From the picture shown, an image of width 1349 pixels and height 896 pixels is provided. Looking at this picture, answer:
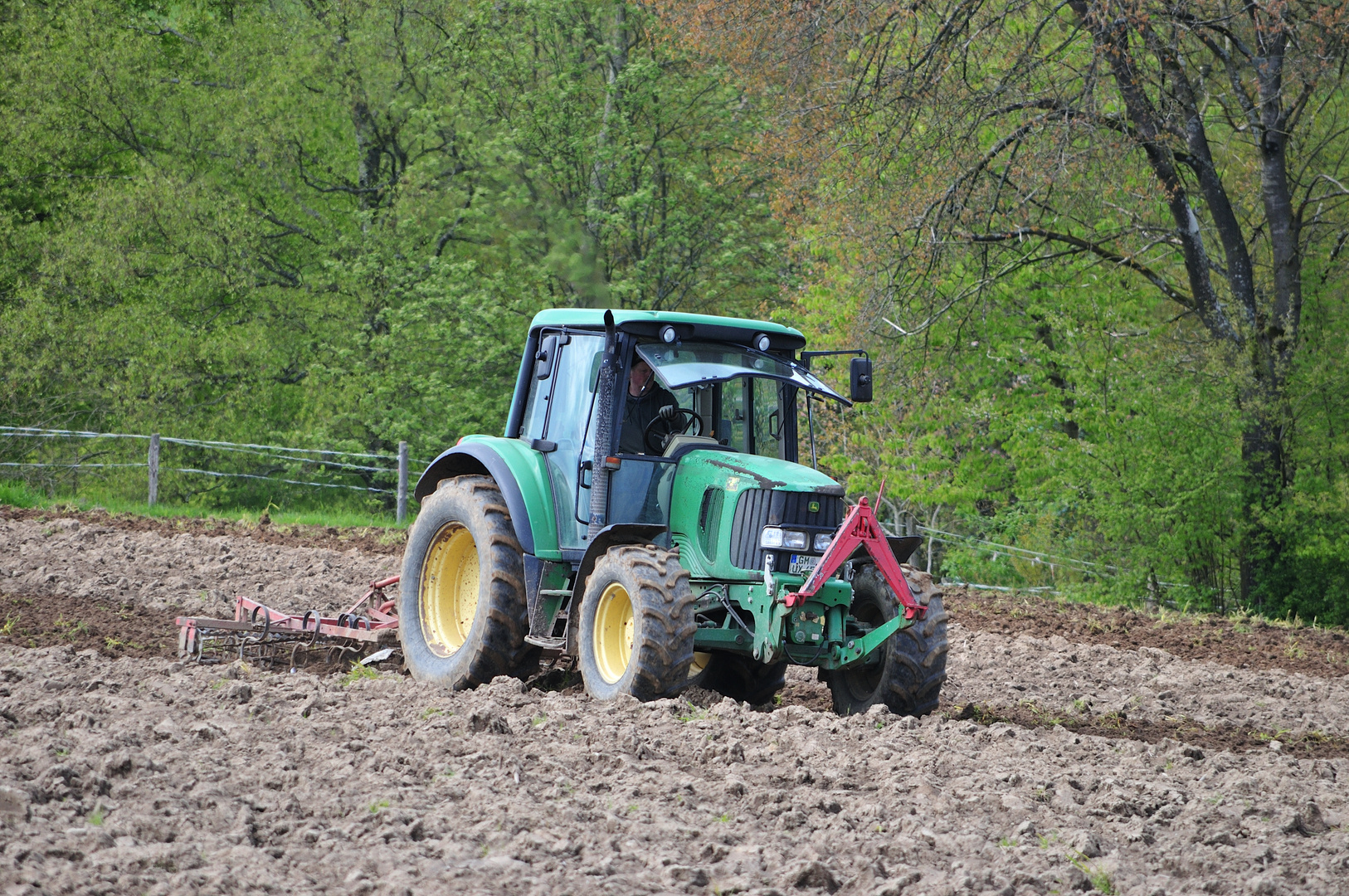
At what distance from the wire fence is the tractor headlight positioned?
47.7 feet

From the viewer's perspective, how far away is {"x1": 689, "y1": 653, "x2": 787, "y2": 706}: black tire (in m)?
8.40

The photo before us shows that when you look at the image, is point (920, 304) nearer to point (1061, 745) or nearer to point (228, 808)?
point (1061, 745)

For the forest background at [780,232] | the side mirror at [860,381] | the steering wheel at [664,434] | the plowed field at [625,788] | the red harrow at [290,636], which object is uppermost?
the forest background at [780,232]

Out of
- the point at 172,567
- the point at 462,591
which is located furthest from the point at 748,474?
the point at 172,567

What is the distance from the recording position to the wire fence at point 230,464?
72.0ft

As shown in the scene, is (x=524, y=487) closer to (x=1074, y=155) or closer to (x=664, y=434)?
(x=664, y=434)

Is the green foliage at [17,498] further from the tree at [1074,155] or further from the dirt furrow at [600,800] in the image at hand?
the dirt furrow at [600,800]

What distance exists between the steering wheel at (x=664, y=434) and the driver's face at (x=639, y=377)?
0.71 ft

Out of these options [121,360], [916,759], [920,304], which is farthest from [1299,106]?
[121,360]

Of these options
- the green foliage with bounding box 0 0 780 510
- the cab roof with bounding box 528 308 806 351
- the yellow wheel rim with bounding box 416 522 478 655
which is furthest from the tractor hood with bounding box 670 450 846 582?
the green foliage with bounding box 0 0 780 510

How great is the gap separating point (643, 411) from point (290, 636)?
2870 mm

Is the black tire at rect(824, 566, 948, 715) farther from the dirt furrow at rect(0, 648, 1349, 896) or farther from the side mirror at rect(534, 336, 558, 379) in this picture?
the side mirror at rect(534, 336, 558, 379)

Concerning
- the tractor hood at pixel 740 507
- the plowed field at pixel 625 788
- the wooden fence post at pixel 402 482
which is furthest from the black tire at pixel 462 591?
the wooden fence post at pixel 402 482

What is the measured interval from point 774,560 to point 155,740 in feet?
10.6
